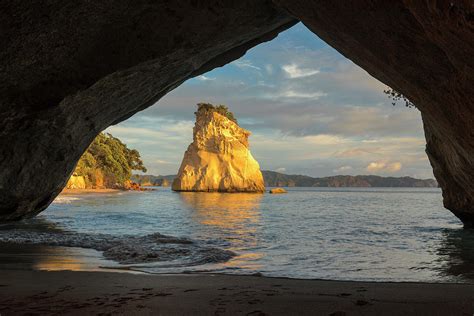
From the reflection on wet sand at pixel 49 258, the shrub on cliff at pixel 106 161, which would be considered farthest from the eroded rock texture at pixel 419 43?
the shrub on cliff at pixel 106 161

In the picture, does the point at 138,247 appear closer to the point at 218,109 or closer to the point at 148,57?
the point at 148,57

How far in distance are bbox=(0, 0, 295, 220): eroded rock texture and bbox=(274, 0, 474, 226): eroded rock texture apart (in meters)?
2.61

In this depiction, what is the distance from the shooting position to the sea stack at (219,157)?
90.2 metres

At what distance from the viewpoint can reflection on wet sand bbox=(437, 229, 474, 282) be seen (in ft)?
26.3

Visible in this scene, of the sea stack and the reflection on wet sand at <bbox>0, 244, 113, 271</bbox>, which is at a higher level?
the sea stack

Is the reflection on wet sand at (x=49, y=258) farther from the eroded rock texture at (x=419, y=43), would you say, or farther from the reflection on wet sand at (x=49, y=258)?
the eroded rock texture at (x=419, y=43)

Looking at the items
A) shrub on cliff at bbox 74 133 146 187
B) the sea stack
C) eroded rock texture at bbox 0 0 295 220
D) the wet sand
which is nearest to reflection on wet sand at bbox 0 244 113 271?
the wet sand

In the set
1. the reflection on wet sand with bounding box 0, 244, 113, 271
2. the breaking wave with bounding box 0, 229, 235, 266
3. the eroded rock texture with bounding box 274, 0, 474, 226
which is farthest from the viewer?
the breaking wave with bounding box 0, 229, 235, 266

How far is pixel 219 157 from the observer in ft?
301

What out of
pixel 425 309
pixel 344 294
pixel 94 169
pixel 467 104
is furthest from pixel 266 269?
pixel 94 169

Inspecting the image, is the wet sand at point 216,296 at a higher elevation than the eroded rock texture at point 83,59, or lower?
lower

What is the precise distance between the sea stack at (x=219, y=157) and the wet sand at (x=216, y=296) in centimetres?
8319

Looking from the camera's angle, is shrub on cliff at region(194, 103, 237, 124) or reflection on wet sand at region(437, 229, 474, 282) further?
shrub on cliff at region(194, 103, 237, 124)

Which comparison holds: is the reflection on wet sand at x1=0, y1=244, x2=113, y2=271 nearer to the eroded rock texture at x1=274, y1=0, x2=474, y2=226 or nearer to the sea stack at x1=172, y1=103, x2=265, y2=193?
the eroded rock texture at x1=274, y1=0, x2=474, y2=226
